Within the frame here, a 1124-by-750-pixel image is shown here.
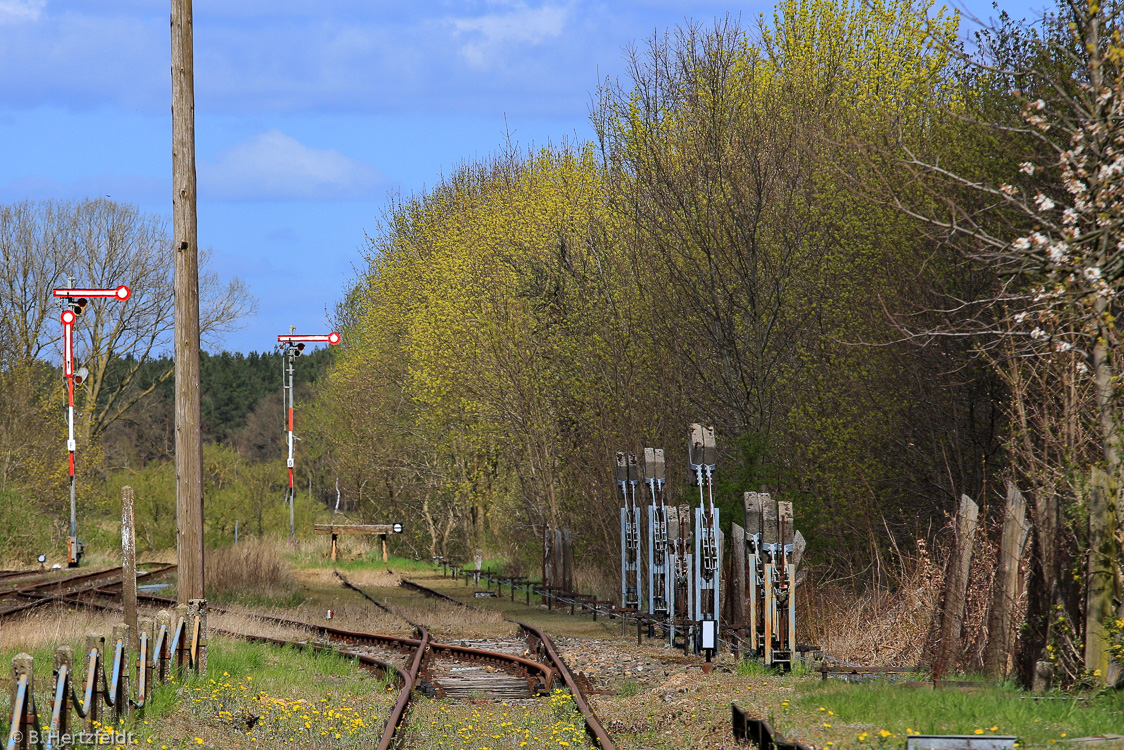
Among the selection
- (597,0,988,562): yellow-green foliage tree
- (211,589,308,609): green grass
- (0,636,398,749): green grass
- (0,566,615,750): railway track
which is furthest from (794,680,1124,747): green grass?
(211,589,308,609): green grass

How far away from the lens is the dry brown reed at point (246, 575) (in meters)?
24.1

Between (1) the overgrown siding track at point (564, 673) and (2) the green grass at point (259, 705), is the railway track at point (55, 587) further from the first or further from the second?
(1) the overgrown siding track at point (564, 673)

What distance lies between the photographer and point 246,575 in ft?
83.1

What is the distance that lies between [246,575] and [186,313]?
554 inches

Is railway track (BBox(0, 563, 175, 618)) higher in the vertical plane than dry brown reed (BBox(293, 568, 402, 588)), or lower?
higher

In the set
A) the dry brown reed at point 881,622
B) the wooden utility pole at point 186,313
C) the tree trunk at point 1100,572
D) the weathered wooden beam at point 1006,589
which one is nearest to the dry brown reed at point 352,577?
the dry brown reed at point 881,622

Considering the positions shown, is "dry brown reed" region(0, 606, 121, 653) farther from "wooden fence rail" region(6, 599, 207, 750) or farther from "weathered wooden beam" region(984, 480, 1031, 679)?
"weathered wooden beam" region(984, 480, 1031, 679)

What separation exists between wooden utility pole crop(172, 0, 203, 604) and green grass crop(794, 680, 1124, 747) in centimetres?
664

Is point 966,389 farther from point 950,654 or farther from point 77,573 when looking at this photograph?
point 77,573

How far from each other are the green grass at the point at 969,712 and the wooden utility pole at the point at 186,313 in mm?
6644

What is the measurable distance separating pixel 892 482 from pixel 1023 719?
45.9 ft

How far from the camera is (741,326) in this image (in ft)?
78.7

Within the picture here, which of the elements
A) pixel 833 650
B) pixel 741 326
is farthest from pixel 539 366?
pixel 833 650

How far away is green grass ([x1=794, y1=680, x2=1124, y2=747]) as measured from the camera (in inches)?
302
